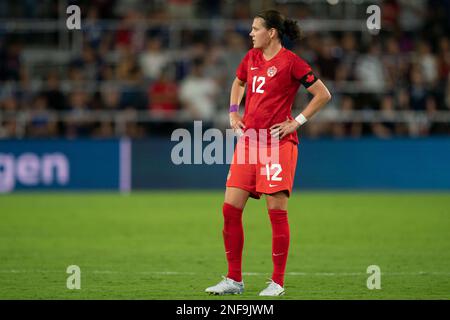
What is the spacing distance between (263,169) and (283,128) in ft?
1.30

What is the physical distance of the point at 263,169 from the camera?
28.6 feet

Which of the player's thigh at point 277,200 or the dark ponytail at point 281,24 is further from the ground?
the dark ponytail at point 281,24

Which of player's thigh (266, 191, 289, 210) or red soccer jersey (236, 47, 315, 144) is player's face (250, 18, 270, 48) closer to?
red soccer jersey (236, 47, 315, 144)

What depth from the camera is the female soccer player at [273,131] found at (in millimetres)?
8719

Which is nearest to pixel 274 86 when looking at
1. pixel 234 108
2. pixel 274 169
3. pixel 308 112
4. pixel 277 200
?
pixel 308 112

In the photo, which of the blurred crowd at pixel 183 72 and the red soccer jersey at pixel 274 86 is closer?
the red soccer jersey at pixel 274 86

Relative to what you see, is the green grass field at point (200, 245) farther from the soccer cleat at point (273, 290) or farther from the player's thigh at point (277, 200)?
the player's thigh at point (277, 200)

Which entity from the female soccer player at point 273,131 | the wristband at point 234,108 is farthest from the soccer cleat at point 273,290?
the wristband at point 234,108

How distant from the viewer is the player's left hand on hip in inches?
343

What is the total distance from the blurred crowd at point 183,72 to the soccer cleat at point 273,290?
11450mm

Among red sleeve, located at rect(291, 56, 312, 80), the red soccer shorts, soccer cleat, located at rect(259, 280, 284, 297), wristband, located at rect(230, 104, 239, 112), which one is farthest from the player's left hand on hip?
soccer cleat, located at rect(259, 280, 284, 297)

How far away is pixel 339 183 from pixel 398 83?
257 centimetres

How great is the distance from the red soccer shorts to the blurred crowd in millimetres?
11159
